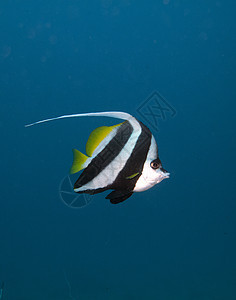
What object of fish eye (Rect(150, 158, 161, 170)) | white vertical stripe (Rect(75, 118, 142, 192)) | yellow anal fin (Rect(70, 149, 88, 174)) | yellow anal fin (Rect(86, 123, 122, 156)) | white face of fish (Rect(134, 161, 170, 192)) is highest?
yellow anal fin (Rect(86, 123, 122, 156))

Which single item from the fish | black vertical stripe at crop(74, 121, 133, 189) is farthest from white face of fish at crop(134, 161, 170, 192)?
black vertical stripe at crop(74, 121, 133, 189)

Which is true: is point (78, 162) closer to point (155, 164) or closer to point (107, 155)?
point (107, 155)

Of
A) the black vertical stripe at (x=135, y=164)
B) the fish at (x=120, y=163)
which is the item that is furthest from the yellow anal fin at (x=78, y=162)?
the black vertical stripe at (x=135, y=164)

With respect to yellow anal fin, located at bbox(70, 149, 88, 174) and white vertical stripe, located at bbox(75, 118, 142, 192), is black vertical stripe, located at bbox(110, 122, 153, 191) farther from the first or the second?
yellow anal fin, located at bbox(70, 149, 88, 174)

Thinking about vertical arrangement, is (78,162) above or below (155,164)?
above

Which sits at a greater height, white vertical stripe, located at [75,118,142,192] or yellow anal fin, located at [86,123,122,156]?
yellow anal fin, located at [86,123,122,156]

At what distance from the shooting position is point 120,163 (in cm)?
91

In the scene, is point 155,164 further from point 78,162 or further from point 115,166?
point 78,162

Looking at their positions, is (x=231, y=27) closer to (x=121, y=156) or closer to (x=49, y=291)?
(x=121, y=156)

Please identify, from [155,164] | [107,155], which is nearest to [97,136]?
[107,155]

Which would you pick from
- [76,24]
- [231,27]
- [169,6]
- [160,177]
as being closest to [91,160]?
[160,177]

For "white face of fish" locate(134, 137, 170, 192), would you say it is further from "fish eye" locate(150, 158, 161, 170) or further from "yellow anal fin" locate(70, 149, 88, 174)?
"yellow anal fin" locate(70, 149, 88, 174)

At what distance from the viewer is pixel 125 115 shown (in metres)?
0.88

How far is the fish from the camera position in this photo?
89 cm
